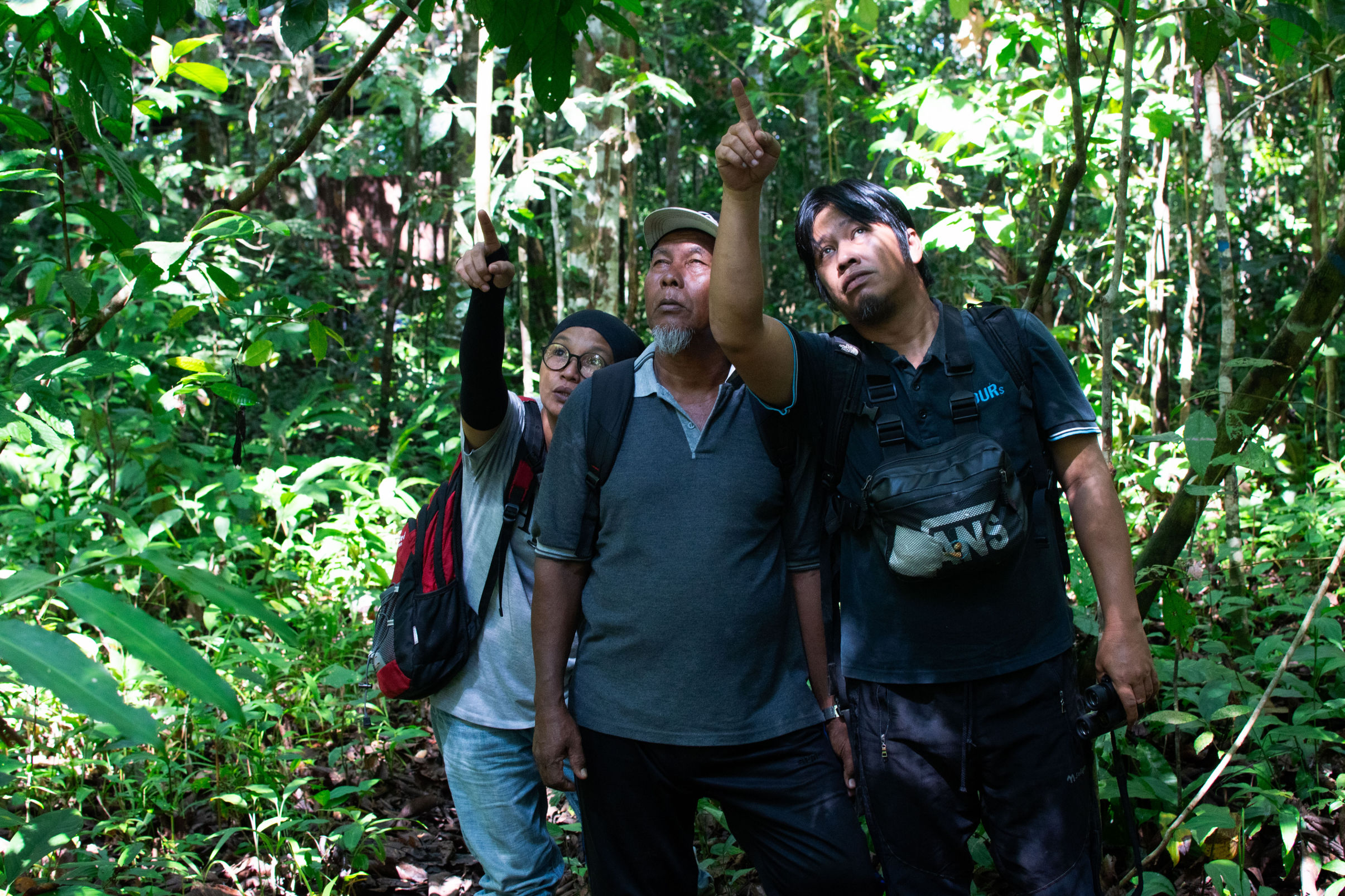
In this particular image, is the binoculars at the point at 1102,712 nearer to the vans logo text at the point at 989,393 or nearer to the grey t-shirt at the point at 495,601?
the vans logo text at the point at 989,393

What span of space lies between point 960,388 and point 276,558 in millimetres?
4436

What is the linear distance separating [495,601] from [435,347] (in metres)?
6.59

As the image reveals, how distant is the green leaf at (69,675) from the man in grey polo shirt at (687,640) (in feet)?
4.66

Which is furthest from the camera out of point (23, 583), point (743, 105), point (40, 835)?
point (40, 835)

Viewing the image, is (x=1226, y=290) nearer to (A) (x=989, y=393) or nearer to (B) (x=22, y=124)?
(A) (x=989, y=393)

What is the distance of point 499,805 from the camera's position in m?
2.50

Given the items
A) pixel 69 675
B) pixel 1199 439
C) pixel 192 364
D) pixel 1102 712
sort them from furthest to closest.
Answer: pixel 192 364, pixel 1199 439, pixel 1102 712, pixel 69 675

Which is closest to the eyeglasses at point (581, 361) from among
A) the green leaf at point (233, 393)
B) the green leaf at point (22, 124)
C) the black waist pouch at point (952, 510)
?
the green leaf at point (233, 393)

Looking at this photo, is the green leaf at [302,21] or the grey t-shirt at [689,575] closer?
the green leaf at [302,21]

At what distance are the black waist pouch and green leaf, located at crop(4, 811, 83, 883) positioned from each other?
1.76 metres

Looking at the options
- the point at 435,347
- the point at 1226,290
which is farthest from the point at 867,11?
the point at 435,347

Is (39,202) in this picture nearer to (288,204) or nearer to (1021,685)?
(288,204)

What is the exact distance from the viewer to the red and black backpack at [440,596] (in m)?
2.50

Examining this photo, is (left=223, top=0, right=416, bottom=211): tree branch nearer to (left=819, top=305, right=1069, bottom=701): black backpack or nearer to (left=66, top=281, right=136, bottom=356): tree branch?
(left=66, top=281, right=136, bottom=356): tree branch
